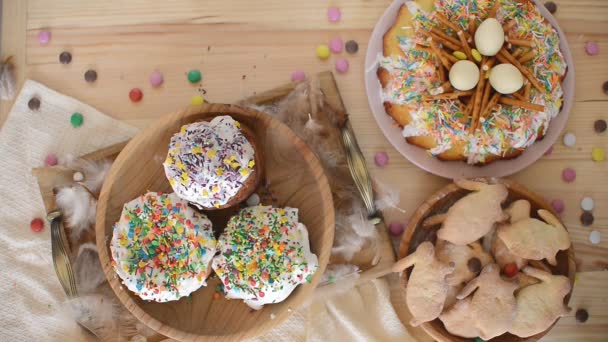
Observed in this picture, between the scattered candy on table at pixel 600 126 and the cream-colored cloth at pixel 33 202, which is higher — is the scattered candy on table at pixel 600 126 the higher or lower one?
the higher one

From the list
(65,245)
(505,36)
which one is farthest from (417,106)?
(65,245)

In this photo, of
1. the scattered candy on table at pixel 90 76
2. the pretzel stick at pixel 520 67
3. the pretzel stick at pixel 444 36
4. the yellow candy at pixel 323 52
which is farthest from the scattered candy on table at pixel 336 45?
the scattered candy on table at pixel 90 76

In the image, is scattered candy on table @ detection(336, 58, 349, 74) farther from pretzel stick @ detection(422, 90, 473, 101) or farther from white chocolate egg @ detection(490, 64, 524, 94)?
white chocolate egg @ detection(490, 64, 524, 94)

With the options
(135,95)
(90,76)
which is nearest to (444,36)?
(135,95)

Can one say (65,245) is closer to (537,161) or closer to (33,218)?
(33,218)

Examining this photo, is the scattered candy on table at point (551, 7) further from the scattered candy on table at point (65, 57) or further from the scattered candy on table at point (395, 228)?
the scattered candy on table at point (65, 57)

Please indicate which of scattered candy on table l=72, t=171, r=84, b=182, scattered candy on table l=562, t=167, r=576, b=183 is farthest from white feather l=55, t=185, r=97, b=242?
scattered candy on table l=562, t=167, r=576, b=183

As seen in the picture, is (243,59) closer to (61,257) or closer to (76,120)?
(76,120)
